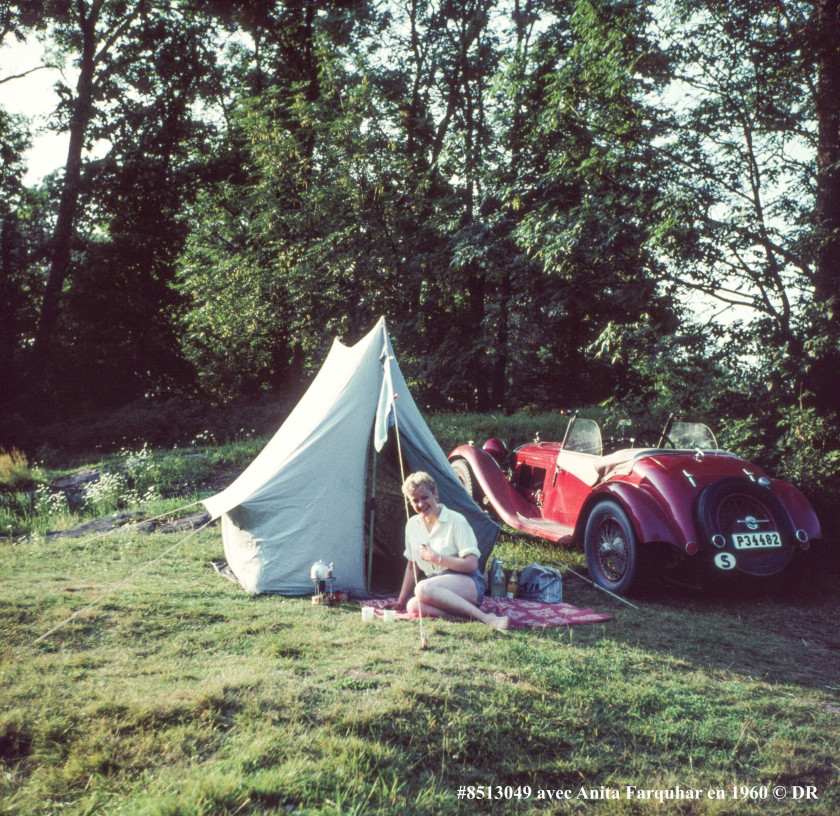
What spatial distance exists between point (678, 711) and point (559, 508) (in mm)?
3626

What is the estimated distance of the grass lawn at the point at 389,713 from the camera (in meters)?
2.42

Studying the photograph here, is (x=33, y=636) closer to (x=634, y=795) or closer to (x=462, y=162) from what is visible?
(x=634, y=795)

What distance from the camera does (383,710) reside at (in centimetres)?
291

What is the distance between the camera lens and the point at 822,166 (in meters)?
6.68

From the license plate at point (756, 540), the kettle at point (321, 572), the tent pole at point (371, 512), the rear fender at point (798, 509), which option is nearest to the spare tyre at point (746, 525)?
the license plate at point (756, 540)

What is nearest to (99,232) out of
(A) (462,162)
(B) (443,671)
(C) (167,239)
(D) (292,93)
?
(C) (167,239)

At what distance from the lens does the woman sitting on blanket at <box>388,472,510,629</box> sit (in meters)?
4.53

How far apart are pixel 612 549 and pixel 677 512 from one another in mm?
701

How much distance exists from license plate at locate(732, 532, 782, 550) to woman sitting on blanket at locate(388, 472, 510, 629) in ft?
6.14

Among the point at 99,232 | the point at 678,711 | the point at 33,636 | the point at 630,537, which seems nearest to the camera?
the point at 678,711

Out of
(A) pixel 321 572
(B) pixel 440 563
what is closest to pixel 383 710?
(B) pixel 440 563

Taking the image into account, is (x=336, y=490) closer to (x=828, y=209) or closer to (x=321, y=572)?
(x=321, y=572)

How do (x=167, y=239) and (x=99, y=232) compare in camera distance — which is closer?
(x=167, y=239)

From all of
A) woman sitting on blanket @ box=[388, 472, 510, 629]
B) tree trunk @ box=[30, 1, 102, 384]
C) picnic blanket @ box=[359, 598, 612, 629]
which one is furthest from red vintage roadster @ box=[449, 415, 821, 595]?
tree trunk @ box=[30, 1, 102, 384]
